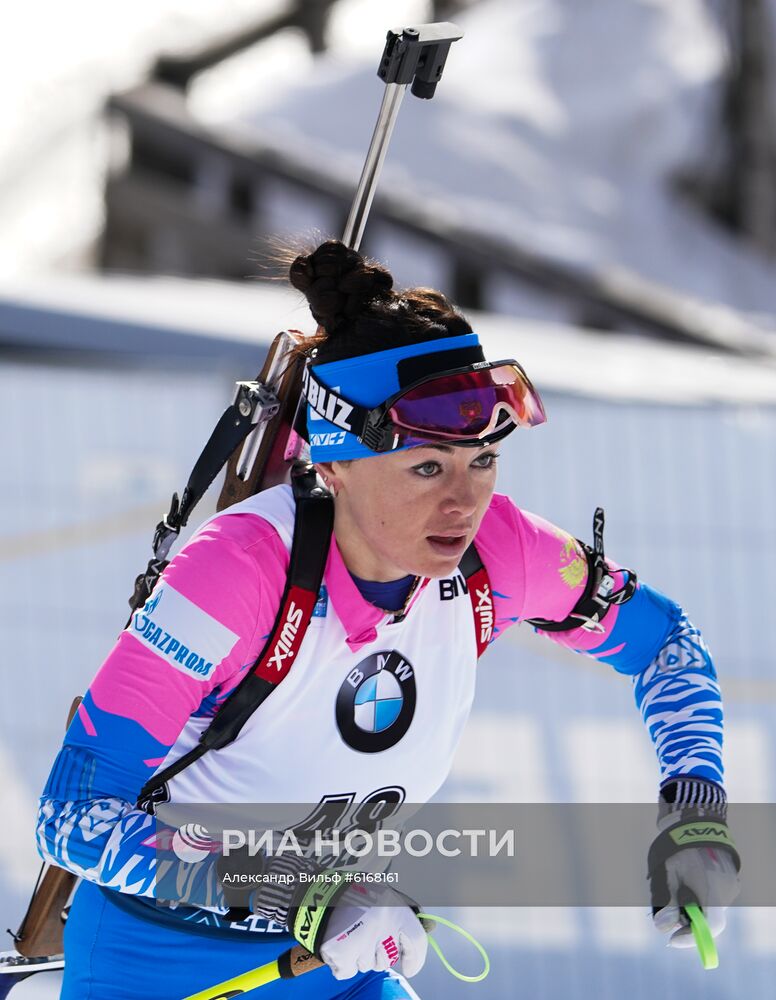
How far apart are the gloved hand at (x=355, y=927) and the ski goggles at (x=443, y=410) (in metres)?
0.67

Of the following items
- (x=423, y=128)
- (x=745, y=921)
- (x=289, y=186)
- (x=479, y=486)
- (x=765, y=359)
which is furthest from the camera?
(x=423, y=128)

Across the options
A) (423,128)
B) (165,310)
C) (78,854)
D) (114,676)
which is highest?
(423,128)

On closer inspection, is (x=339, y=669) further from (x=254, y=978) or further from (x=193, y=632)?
(x=254, y=978)

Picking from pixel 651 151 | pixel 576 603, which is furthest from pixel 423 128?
pixel 576 603

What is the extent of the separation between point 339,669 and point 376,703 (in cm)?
9

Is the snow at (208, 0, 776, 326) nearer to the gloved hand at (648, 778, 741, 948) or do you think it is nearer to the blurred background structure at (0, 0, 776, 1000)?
the blurred background structure at (0, 0, 776, 1000)

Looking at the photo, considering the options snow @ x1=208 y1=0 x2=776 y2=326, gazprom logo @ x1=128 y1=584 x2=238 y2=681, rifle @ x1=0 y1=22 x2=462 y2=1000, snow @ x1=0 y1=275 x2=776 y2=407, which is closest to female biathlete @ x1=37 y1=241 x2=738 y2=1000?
gazprom logo @ x1=128 y1=584 x2=238 y2=681

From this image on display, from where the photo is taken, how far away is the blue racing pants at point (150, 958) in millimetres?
2324

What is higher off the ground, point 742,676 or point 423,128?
point 423,128

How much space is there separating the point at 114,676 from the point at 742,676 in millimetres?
4265

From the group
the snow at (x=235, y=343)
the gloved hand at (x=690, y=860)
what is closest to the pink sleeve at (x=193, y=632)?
the gloved hand at (x=690, y=860)

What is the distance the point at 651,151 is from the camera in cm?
1688

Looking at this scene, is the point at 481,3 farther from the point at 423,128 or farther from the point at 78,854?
the point at 78,854

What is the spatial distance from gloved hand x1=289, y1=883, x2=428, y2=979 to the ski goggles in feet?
Answer: 2.21
